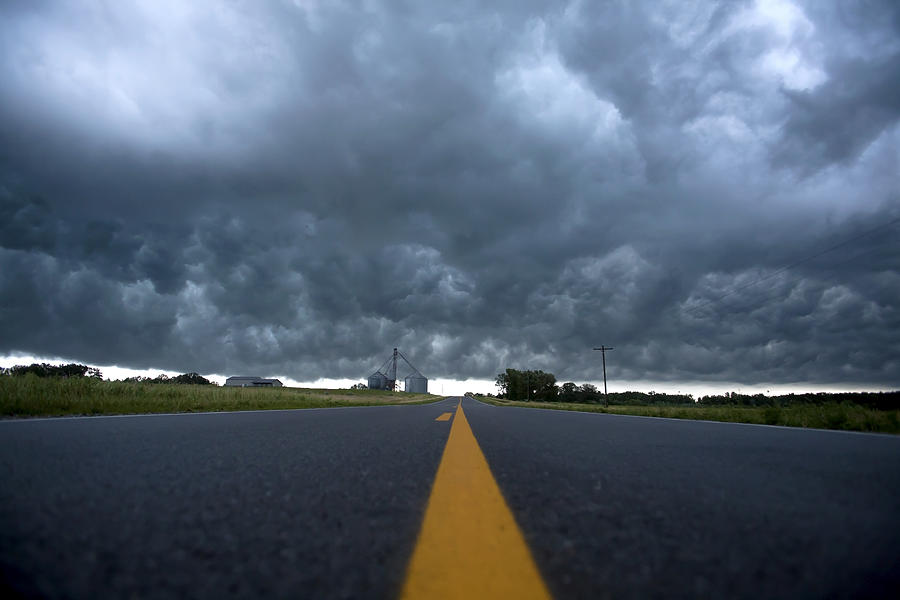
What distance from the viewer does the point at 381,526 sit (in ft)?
3.95

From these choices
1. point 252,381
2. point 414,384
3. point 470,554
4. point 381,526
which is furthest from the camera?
point 414,384

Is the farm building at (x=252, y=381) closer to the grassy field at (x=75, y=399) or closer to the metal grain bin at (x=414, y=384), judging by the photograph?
the metal grain bin at (x=414, y=384)

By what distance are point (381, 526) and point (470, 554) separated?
313mm

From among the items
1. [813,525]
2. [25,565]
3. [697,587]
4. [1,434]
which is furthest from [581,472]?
[1,434]

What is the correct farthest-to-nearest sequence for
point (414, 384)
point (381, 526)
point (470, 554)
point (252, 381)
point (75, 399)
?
point (414, 384) < point (252, 381) < point (75, 399) < point (381, 526) < point (470, 554)

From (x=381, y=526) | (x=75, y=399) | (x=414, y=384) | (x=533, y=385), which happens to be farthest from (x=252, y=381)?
(x=381, y=526)

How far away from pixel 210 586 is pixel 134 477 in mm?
1324

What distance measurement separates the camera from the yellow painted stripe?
2.73ft

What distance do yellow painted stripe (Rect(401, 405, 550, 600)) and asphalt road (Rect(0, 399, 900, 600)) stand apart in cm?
4

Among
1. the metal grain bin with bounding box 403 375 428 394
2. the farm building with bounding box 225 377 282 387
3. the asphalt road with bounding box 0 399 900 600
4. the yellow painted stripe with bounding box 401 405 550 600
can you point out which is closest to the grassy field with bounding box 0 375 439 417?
the asphalt road with bounding box 0 399 900 600

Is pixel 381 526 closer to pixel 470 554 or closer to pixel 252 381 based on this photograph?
pixel 470 554

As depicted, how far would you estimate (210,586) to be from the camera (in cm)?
81

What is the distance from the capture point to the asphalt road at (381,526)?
842 millimetres

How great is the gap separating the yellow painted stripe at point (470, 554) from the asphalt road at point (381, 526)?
4 centimetres
